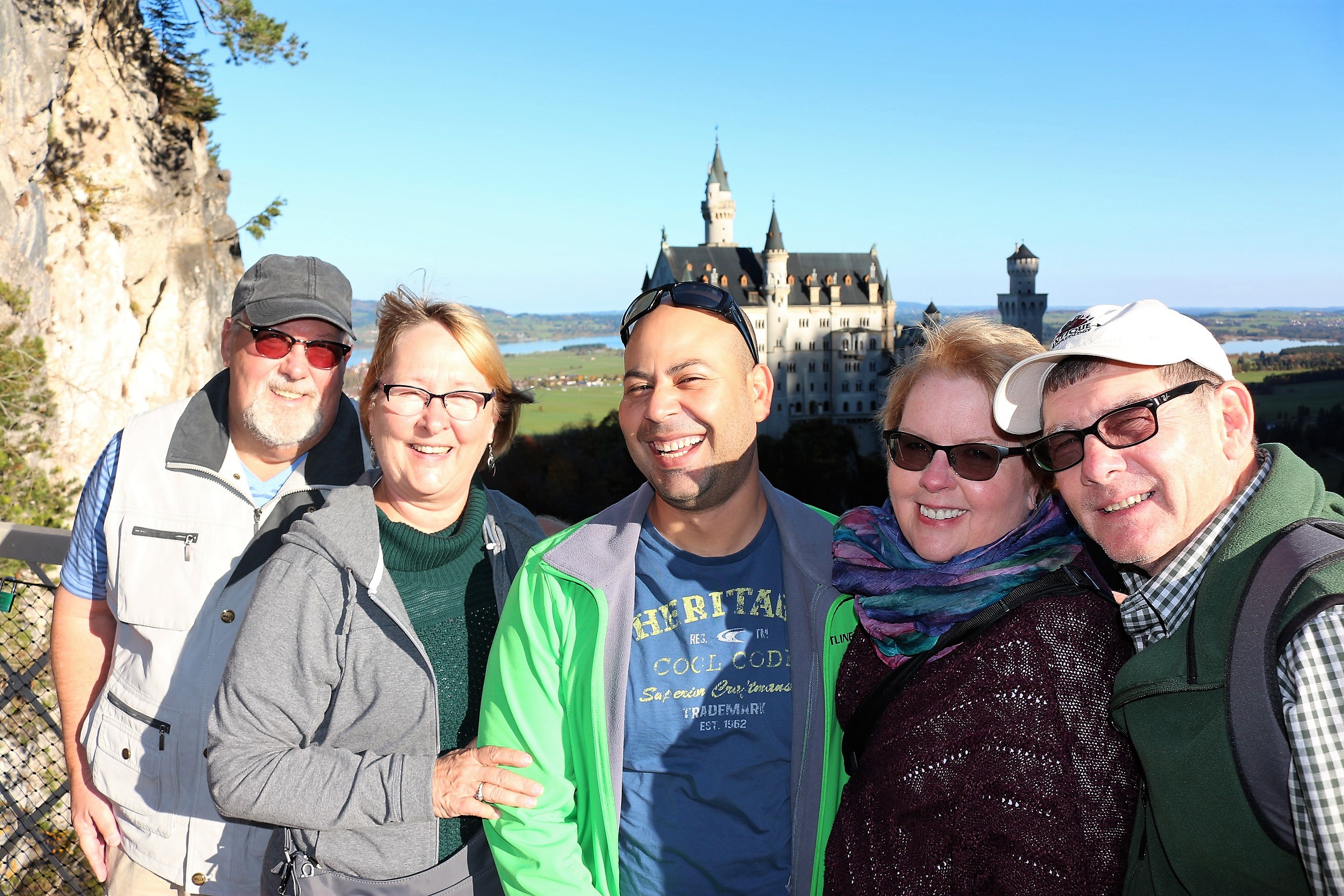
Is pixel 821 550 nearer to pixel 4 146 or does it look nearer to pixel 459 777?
pixel 459 777

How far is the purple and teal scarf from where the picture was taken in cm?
222

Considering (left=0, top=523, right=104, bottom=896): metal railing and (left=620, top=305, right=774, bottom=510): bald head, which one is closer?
(left=620, top=305, right=774, bottom=510): bald head

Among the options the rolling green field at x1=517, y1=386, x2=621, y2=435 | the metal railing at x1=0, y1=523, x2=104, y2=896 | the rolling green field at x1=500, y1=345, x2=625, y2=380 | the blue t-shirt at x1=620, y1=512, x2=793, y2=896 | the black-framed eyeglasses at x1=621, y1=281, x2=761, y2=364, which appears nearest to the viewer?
the blue t-shirt at x1=620, y1=512, x2=793, y2=896

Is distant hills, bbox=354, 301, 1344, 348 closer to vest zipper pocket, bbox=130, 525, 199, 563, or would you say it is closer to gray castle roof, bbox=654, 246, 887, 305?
vest zipper pocket, bbox=130, 525, 199, 563

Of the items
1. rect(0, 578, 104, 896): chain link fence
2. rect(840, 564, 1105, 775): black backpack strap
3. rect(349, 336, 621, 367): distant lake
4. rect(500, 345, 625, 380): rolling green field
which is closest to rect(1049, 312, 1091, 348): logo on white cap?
rect(840, 564, 1105, 775): black backpack strap

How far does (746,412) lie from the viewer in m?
2.80

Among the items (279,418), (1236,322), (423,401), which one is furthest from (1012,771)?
(1236,322)

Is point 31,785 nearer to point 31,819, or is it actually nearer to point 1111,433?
point 31,819

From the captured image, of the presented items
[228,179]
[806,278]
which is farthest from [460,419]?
[806,278]

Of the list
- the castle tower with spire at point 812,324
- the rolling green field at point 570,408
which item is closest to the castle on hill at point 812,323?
the castle tower with spire at point 812,324

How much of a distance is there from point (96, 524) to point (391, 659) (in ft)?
4.80

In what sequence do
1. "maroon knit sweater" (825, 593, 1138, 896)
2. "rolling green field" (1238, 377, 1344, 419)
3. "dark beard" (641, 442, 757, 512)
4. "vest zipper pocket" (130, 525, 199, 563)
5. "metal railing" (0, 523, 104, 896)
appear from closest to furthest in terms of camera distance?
"maroon knit sweater" (825, 593, 1138, 896)
"dark beard" (641, 442, 757, 512)
"vest zipper pocket" (130, 525, 199, 563)
"metal railing" (0, 523, 104, 896)
"rolling green field" (1238, 377, 1344, 419)

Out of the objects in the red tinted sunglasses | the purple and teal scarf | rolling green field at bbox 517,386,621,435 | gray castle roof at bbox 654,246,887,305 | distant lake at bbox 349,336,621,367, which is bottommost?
rolling green field at bbox 517,386,621,435

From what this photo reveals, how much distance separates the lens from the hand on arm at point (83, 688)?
3.24m
